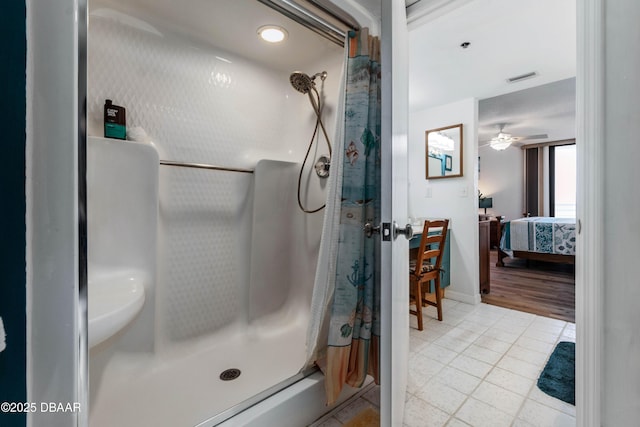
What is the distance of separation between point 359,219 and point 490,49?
1.80 meters

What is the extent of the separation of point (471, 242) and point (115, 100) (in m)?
3.16

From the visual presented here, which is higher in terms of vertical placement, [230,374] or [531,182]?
[531,182]

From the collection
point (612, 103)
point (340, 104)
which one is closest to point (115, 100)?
point (340, 104)

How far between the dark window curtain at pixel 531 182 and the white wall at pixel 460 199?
4.43m

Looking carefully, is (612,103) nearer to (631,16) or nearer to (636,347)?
(631,16)

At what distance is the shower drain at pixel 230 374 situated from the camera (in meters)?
1.36

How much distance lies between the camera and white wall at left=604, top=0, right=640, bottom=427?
2.92ft

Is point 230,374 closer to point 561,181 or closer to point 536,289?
point 536,289

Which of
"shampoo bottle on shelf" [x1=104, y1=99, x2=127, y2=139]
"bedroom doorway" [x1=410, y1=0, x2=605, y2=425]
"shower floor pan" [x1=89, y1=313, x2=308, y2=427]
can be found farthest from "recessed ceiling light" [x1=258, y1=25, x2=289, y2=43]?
"shower floor pan" [x1=89, y1=313, x2=308, y2=427]

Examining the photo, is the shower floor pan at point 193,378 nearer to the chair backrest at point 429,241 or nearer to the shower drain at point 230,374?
the shower drain at point 230,374

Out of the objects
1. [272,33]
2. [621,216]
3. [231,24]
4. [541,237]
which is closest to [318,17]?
[272,33]

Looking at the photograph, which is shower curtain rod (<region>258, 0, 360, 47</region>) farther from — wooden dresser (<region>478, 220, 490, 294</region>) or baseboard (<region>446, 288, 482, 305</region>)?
baseboard (<region>446, 288, 482, 305</region>)
